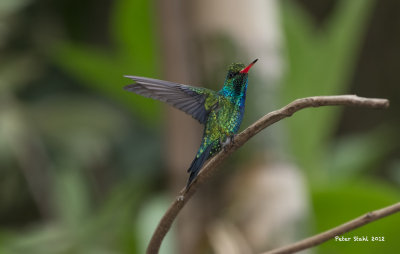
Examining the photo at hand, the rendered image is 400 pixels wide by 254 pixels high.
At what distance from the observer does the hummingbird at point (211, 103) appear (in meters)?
0.41

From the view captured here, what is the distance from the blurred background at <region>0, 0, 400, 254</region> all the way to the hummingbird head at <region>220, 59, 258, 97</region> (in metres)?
0.58

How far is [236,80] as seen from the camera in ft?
1.38

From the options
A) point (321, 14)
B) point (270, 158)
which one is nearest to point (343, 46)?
point (270, 158)

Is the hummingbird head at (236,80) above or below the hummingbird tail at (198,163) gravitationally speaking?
above

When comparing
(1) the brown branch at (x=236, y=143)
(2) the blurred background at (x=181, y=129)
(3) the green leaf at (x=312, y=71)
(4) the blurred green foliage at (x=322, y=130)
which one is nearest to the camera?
(1) the brown branch at (x=236, y=143)

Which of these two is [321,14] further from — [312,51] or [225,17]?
[225,17]

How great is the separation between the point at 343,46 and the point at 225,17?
459 mm

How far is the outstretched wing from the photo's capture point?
16.1 inches

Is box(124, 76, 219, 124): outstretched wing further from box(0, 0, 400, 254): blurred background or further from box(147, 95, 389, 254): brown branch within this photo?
box(0, 0, 400, 254): blurred background

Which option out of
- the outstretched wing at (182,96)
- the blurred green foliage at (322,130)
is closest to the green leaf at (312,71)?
the blurred green foliage at (322,130)

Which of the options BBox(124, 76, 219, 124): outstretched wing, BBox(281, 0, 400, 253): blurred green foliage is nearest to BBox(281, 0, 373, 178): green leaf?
BBox(281, 0, 400, 253): blurred green foliage

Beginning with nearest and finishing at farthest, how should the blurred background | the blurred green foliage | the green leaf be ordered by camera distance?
the blurred green foliage, the blurred background, the green leaf

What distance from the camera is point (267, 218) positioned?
4.38ft

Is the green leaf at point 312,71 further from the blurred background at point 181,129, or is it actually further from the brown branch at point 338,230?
the brown branch at point 338,230
